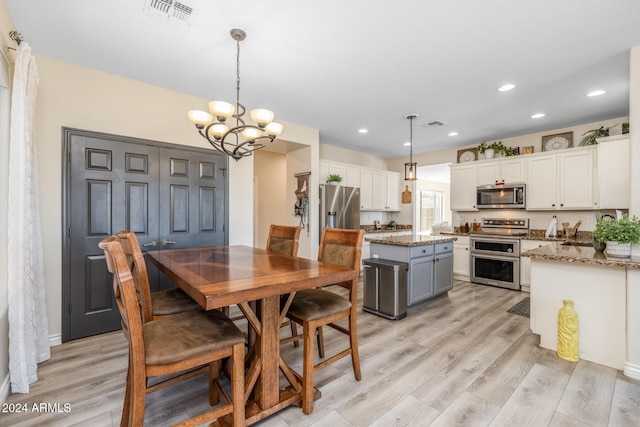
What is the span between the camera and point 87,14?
2.09m

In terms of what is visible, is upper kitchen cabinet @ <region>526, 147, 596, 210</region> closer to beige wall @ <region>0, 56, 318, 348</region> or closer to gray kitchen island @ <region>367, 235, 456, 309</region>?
gray kitchen island @ <region>367, 235, 456, 309</region>

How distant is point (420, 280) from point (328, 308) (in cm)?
210

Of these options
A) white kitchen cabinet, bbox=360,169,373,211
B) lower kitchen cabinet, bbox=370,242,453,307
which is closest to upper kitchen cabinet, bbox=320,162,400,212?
white kitchen cabinet, bbox=360,169,373,211

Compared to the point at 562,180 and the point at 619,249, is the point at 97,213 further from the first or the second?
the point at 562,180

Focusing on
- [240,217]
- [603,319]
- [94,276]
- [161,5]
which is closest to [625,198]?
[603,319]

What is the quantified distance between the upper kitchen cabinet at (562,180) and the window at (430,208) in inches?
144

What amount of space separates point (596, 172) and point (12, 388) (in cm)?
673

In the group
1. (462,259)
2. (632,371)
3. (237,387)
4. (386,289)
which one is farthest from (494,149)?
(237,387)

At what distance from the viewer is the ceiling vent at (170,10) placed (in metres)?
1.98

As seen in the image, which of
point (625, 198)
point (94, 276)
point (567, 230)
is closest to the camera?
point (94, 276)

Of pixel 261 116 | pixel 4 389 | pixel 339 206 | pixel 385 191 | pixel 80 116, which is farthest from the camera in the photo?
pixel 385 191

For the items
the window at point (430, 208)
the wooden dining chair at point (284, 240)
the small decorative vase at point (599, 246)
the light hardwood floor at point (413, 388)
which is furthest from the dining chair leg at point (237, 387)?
the window at point (430, 208)

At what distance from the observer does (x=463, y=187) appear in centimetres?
556

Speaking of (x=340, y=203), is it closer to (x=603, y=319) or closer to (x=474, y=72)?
(x=474, y=72)
